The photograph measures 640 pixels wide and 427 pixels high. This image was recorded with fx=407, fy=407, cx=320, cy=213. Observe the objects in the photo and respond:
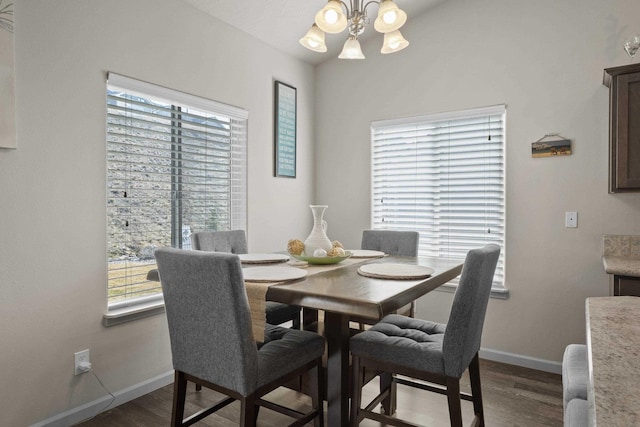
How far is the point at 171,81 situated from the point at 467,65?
2148 millimetres

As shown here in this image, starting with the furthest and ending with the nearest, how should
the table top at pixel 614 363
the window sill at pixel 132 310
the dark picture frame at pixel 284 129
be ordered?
the dark picture frame at pixel 284 129
the window sill at pixel 132 310
the table top at pixel 614 363

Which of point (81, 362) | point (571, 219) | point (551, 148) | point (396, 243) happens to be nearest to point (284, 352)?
point (81, 362)

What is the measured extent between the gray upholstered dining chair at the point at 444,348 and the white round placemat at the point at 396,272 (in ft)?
0.82

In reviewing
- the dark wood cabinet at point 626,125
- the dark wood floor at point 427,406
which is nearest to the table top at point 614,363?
the dark wood floor at point 427,406

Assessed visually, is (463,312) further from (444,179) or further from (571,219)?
(444,179)

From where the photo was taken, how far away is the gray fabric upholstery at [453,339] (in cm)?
160

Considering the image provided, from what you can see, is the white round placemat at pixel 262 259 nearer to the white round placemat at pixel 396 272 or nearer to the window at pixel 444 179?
the white round placemat at pixel 396 272

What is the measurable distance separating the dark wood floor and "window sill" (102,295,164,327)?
49 centimetres

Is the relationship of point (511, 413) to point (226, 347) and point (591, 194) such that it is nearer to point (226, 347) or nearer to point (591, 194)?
point (591, 194)

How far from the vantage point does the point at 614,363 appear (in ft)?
2.03

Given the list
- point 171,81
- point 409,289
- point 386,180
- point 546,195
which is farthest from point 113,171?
point 546,195

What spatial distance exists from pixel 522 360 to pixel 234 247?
7.17 feet

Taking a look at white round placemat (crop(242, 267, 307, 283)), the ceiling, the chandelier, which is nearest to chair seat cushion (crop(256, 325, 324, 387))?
white round placemat (crop(242, 267, 307, 283))

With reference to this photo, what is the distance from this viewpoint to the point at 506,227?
2.99m
